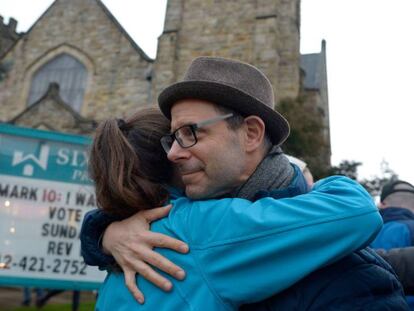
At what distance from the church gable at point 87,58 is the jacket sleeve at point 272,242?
16309 mm

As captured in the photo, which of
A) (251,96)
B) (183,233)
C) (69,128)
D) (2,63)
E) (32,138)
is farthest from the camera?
(2,63)

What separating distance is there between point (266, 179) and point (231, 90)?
1.06ft

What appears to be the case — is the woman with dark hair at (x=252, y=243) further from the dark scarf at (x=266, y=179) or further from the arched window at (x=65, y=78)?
the arched window at (x=65, y=78)

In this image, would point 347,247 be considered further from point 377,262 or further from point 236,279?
point 236,279

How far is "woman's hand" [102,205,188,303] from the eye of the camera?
145cm

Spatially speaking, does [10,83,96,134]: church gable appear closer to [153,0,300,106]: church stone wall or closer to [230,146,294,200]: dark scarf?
[153,0,300,106]: church stone wall

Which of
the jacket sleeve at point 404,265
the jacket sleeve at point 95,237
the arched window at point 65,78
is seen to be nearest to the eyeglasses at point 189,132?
the jacket sleeve at point 95,237

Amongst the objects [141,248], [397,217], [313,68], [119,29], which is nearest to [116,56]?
[119,29]

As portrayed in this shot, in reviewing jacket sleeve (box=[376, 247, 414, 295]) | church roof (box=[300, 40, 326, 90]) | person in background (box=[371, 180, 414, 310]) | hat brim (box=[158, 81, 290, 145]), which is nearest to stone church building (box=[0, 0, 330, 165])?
church roof (box=[300, 40, 326, 90])

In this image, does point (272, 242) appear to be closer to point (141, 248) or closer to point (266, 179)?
point (266, 179)

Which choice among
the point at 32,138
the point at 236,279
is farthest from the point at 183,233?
the point at 32,138

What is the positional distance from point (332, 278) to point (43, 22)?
21.9 m

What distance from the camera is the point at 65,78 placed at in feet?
63.5

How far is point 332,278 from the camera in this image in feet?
4.49
